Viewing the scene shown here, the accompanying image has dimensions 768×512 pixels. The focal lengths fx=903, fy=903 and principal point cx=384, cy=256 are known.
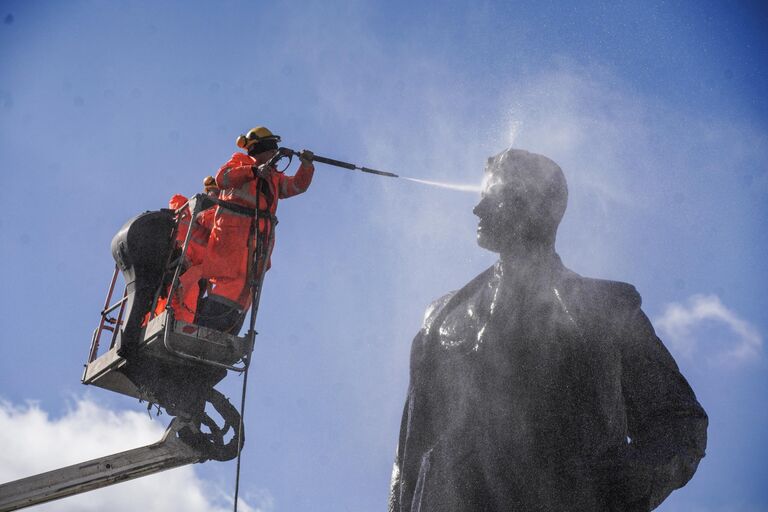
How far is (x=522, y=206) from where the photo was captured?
3459mm

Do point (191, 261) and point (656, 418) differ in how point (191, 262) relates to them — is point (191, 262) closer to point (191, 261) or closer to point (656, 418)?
point (191, 261)

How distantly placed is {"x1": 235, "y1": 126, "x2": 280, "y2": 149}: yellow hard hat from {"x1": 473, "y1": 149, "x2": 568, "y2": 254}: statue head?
863cm

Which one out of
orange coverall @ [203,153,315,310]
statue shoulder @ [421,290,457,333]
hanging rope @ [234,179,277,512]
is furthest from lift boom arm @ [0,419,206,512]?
statue shoulder @ [421,290,457,333]

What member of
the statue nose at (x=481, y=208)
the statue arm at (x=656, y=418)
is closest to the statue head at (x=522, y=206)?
the statue nose at (x=481, y=208)

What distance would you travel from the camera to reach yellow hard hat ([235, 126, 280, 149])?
11.8 m

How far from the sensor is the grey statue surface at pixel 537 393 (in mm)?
2982

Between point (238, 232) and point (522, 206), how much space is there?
7.84 metres

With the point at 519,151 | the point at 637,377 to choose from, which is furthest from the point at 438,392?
the point at 519,151

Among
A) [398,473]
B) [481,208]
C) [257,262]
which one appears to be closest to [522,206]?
[481,208]

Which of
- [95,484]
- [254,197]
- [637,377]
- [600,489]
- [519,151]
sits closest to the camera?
[600,489]

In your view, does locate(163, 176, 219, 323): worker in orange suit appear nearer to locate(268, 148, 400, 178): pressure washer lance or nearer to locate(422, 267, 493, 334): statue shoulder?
locate(268, 148, 400, 178): pressure washer lance

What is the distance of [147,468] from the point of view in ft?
33.4

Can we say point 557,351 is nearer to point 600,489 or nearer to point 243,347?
point 600,489

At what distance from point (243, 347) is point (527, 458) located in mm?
7409
